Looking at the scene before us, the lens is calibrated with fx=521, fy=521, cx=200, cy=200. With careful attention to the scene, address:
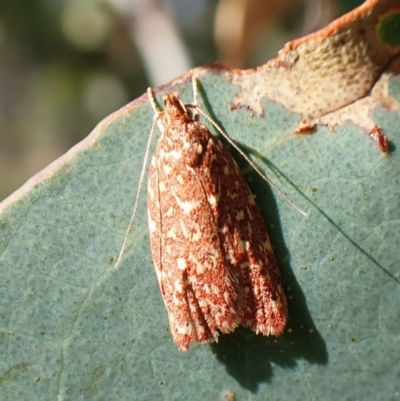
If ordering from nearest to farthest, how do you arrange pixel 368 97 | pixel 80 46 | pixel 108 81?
pixel 368 97, pixel 80 46, pixel 108 81

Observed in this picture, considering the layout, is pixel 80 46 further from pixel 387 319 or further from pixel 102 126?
pixel 387 319

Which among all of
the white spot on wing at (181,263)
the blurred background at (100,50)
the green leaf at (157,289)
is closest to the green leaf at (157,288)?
the green leaf at (157,289)

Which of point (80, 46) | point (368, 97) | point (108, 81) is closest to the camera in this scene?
point (368, 97)

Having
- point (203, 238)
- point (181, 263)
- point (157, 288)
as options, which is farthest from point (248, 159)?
point (157, 288)


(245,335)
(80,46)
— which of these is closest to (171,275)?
(245,335)

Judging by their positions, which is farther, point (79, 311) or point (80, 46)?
point (80, 46)

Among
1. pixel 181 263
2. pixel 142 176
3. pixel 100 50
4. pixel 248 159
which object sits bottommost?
pixel 181 263

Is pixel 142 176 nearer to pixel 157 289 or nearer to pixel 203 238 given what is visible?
pixel 203 238
